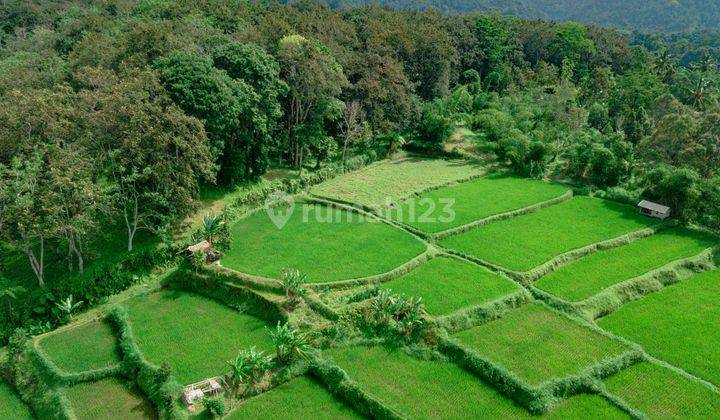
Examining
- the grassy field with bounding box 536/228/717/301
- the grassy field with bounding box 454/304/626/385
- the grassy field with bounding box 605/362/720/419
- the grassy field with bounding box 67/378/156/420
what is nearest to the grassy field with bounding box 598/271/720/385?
the grassy field with bounding box 605/362/720/419

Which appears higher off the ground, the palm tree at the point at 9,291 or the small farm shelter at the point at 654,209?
the small farm shelter at the point at 654,209

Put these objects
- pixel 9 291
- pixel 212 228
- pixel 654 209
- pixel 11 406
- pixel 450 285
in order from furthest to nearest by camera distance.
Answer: pixel 654 209 → pixel 212 228 → pixel 450 285 → pixel 9 291 → pixel 11 406

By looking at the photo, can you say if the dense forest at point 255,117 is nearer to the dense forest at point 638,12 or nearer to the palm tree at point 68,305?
the palm tree at point 68,305

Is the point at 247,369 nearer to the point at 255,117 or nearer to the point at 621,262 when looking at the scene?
the point at 255,117

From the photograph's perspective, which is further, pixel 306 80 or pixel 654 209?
pixel 306 80

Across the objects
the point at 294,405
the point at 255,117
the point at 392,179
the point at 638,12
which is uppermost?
the point at 638,12

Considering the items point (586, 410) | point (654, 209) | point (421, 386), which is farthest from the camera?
point (654, 209)

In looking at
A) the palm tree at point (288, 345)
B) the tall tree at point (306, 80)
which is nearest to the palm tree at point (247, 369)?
the palm tree at point (288, 345)

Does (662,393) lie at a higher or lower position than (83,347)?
higher

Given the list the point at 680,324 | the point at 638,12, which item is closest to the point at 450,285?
the point at 680,324
